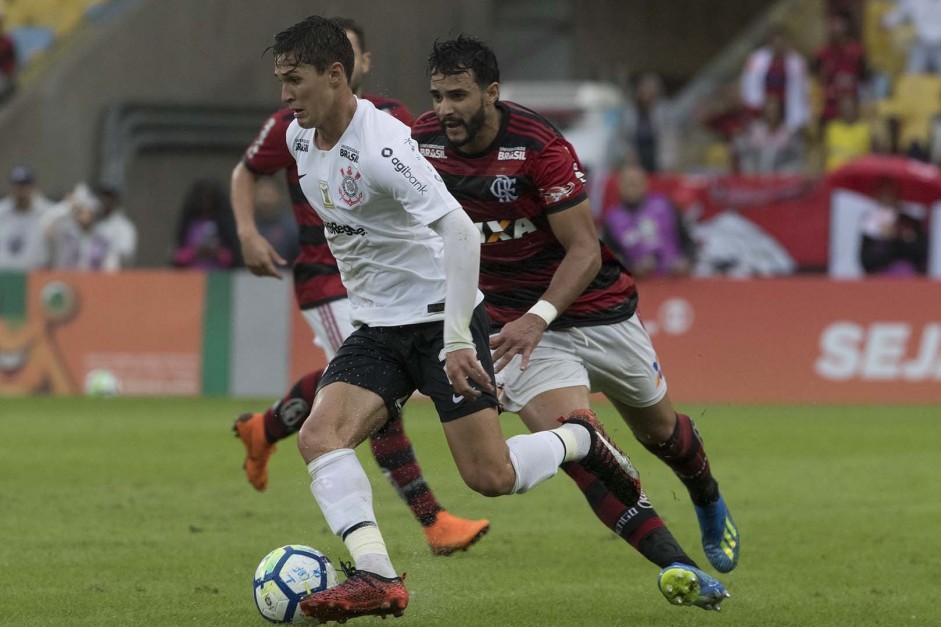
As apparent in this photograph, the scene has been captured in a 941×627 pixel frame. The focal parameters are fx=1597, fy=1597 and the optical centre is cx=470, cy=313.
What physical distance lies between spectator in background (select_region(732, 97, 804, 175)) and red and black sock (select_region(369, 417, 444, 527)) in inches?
527

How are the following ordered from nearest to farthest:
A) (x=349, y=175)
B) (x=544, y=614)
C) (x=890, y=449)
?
(x=349, y=175) → (x=544, y=614) → (x=890, y=449)

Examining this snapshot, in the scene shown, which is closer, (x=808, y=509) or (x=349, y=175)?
(x=349, y=175)

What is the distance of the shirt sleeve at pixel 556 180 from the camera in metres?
6.08

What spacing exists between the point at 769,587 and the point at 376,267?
2188mm

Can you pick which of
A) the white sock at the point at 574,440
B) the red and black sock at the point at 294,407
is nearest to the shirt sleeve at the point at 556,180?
the white sock at the point at 574,440

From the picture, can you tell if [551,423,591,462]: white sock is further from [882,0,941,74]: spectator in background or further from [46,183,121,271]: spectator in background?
[882,0,941,74]: spectator in background

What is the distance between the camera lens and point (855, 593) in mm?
6406

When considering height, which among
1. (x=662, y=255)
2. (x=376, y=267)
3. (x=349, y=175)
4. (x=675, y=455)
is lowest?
(x=662, y=255)

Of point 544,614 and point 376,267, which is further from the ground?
point 376,267

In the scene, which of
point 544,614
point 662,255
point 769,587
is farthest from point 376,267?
point 662,255

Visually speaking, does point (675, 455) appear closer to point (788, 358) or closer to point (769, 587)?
point (769, 587)

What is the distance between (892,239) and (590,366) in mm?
10755

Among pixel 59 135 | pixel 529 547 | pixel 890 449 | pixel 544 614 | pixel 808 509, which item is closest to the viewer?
pixel 544 614

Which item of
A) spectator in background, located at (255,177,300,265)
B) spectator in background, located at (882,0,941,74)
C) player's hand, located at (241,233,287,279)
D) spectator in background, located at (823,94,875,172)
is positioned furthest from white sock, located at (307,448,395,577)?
spectator in background, located at (882,0,941,74)
